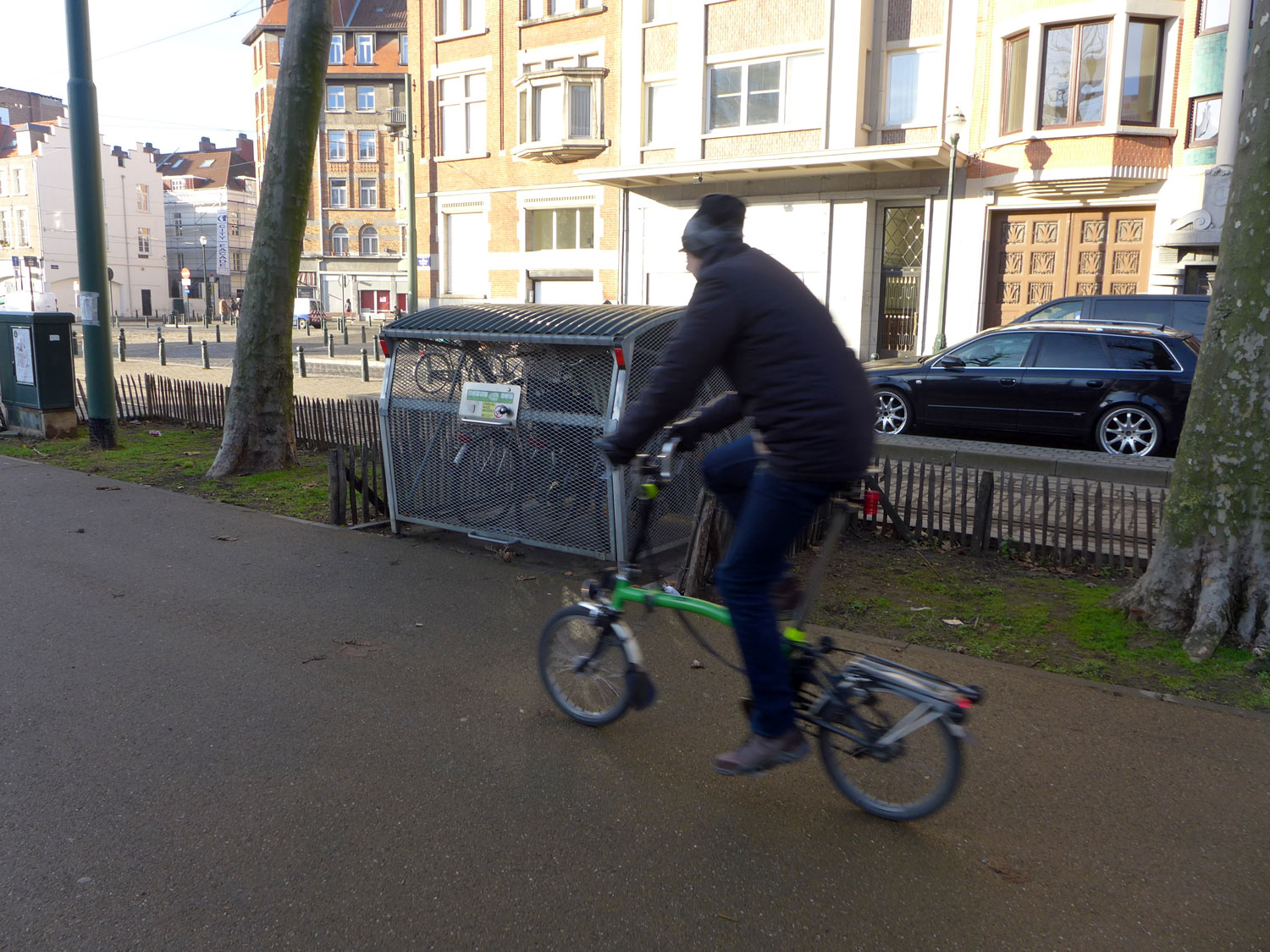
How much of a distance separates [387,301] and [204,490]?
5766 cm

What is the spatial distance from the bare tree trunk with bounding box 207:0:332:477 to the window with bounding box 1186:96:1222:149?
17.3 metres

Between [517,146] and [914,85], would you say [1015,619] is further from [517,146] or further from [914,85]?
[517,146]

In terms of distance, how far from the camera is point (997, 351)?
12938 mm

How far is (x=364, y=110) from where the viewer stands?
66000 mm

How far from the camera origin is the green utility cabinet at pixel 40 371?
1248cm

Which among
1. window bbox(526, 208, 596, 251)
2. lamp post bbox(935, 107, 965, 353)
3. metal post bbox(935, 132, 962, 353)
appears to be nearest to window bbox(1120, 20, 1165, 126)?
lamp post bbox(935, 107, 965, 353)

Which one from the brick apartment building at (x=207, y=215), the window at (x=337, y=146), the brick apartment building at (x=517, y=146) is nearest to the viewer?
the brick apartment building at (x=517, y=146)

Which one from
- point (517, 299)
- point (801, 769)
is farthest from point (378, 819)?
point (517, 299)

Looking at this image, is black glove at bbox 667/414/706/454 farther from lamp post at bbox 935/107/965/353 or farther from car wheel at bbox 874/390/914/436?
lamp post at bbox 935/107/965/353

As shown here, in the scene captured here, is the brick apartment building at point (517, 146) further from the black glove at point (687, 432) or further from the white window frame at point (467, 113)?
the black glove at point (687, 432)

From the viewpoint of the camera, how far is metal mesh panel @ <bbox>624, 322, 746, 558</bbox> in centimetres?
634

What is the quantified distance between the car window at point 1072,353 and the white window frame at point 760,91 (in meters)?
13.3

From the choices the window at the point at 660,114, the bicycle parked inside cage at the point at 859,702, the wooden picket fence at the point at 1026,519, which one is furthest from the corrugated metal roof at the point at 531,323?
the window at the point at 660,114

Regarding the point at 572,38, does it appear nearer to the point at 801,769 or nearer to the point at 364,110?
the point at 801,769
